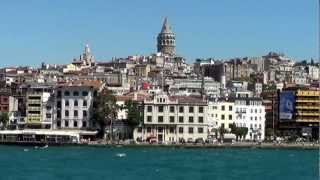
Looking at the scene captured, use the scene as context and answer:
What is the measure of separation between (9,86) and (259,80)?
36.1 metres

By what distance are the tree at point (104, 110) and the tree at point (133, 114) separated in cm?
109

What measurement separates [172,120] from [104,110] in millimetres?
4889

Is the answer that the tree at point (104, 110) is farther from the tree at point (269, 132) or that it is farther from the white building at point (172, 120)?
the tree at point (269, 132)

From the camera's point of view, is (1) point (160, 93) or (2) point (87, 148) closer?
(2) point (87, 148)

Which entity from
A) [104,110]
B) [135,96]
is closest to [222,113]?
[135,96]

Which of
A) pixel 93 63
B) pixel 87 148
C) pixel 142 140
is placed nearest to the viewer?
pixel 87 148

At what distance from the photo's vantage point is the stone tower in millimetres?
138875

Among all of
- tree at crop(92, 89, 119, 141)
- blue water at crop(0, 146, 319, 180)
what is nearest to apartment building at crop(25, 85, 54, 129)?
tree at crop(92, 89, 119, 141)

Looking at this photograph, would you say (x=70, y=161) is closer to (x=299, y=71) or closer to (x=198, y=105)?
(x=198, y=105)

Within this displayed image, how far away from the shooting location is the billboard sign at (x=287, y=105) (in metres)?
77.6

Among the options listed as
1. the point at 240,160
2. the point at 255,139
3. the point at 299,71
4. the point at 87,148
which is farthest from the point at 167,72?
the point at 240,160

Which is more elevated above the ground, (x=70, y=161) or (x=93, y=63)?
(x=93, y=63)

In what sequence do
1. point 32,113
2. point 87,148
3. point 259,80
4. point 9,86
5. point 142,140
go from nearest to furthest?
point 87,148 < point 142,140 < point 32,113 < point 9,86 < point 259,80

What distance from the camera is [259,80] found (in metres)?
111
